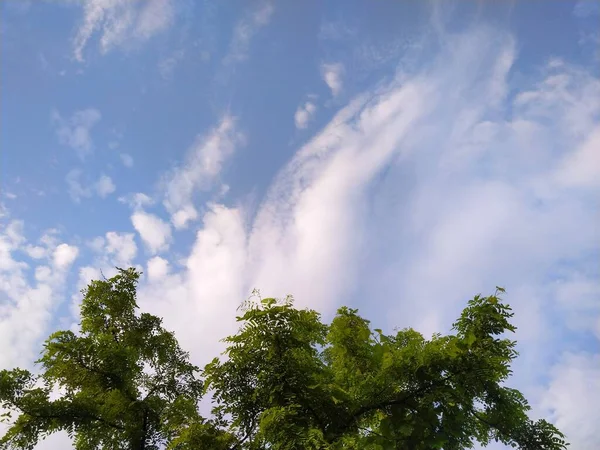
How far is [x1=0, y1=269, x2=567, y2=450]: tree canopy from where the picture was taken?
10.8 m

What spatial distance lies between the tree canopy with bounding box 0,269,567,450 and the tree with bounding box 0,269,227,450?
4cm

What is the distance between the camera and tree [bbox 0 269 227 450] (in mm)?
12508

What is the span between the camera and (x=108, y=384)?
46.8 feet

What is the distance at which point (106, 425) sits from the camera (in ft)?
44.4

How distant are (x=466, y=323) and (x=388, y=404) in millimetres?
3576

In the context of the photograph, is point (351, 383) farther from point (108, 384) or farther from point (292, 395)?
point (108, 384)

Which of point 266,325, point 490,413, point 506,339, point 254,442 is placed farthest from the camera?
point 490,413

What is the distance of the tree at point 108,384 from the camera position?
12.5m

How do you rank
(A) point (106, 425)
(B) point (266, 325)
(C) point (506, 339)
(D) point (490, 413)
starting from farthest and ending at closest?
1. (D) point (490, 413)
2. (A) point (106, 425)
3. (C) point (506, 339)
4. (B) point (266, 325)

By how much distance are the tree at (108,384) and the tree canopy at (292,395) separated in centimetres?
4

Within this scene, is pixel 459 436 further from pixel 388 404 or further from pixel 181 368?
pixel 181 368

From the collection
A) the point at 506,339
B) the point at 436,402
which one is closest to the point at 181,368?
the point at 436,402

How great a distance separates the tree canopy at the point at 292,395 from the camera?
35.6 feet

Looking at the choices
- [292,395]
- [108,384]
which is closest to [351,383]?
[292,395]
